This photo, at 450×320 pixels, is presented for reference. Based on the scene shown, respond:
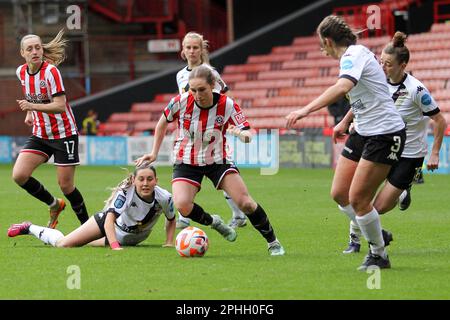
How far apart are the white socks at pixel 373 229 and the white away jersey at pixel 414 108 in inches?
61.5

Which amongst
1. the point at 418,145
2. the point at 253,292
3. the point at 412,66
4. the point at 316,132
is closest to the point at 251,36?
the point at 412,66

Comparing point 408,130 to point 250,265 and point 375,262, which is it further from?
point 250,265

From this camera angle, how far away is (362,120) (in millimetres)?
8531

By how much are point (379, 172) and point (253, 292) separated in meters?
1.56

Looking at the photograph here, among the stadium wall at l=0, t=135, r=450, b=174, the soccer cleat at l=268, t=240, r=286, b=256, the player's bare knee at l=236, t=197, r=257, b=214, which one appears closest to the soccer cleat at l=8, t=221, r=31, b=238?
the player's bare knee at l=236, t=197, r=257, b=214

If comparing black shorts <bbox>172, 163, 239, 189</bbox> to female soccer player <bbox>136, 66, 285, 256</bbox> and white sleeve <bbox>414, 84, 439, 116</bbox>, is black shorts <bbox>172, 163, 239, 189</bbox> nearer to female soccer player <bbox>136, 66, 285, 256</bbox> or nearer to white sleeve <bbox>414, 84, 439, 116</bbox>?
female soccer player <bbox>136, 66, 285, 256</bbox>

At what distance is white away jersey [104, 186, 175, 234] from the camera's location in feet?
32.9

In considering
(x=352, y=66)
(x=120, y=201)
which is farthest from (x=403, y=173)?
(x=120, y=201)

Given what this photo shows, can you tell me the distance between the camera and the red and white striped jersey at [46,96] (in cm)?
1149

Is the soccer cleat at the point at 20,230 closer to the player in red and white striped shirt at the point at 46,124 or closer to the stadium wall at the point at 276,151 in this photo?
the player in red and white striped shirt at the point at 46,124

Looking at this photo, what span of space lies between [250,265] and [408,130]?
2186 mm

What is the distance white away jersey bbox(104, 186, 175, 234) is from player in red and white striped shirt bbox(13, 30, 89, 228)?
5.72ft

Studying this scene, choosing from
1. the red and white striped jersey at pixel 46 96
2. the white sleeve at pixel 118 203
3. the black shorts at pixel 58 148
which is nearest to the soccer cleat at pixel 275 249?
the white sleeve at pixel 118 203
